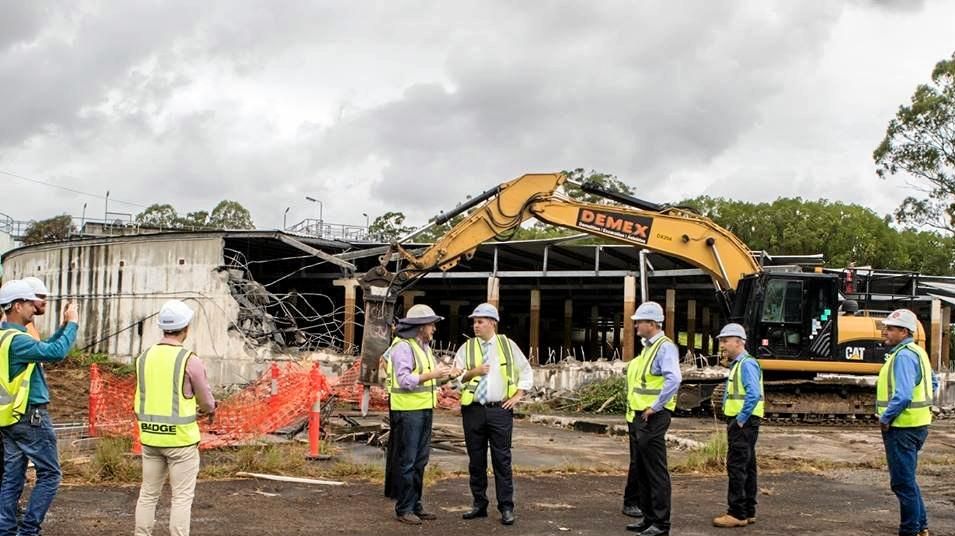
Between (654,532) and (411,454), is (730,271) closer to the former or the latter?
(654,532)

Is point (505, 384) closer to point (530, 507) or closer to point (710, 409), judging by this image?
point (530, 507)

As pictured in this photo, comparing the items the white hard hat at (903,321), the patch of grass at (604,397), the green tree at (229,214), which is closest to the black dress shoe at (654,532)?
the white hard hat at (903,321)

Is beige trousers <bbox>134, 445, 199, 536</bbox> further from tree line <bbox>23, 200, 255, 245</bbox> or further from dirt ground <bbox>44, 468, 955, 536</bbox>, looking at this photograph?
tree line <bbox>23, 200, 255, 245</bbox>

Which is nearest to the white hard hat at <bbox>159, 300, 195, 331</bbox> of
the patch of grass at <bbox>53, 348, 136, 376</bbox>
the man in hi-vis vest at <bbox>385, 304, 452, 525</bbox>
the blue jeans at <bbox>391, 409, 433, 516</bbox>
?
the man in hi-vis vest at <bbox>385, 304, 452, 525</bbox>

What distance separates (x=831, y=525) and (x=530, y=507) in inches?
107

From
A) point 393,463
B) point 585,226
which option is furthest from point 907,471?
point 585,226

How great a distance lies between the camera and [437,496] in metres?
8.77

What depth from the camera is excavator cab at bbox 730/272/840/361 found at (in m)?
16.9

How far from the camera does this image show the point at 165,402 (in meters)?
5.53

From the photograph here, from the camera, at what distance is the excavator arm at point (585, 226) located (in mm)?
16797

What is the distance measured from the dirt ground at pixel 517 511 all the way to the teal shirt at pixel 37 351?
1487 mm

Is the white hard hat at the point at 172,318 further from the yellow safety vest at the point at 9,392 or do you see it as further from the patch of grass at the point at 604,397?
the patch of grass at the point at 604,397

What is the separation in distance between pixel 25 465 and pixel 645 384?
15.4ft

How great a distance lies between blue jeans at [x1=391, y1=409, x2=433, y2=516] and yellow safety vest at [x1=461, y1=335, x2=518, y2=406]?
A: 40cm
